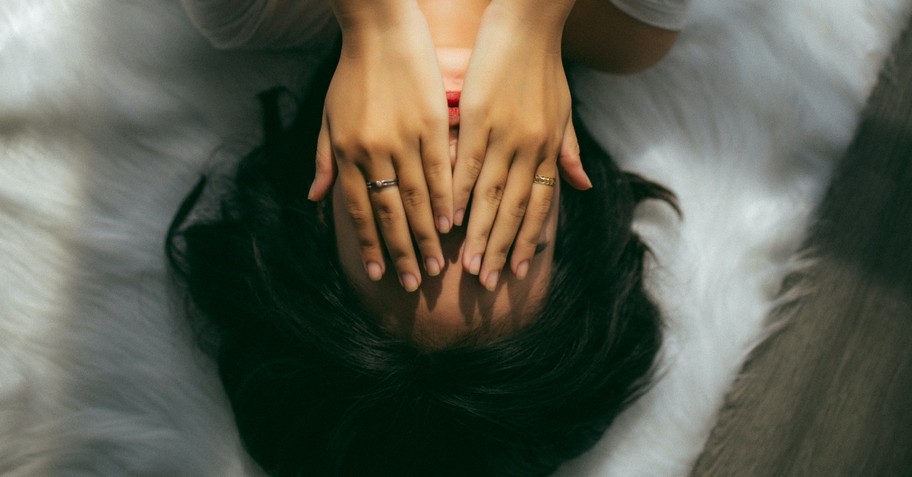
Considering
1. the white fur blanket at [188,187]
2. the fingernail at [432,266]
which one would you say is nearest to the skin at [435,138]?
the fingernail at [432,266]

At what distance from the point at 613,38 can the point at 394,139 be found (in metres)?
0.32

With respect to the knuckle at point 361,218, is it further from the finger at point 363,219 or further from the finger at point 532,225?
the finger at point 532,225

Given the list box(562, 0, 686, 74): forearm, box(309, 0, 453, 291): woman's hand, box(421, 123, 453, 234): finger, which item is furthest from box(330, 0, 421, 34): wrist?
box(562, 0, 686, 74): forearm

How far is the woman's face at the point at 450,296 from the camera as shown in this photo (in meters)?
0.60

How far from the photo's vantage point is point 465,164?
0.61m

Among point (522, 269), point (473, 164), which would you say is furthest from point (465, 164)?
point (522, 269)

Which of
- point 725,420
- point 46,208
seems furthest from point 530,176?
point 46,208

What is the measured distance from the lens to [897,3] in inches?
35.3

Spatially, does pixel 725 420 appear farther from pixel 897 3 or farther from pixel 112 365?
pixel 112 365

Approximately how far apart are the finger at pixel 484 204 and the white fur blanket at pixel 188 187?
31 cm

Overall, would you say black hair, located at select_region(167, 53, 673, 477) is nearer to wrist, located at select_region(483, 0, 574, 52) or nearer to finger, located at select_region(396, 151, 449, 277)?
finger, located at select_region(396, 151, 449, 277)

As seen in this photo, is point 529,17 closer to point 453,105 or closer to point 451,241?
point 453,105

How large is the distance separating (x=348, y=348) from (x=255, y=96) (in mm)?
384

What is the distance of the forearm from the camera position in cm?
74
